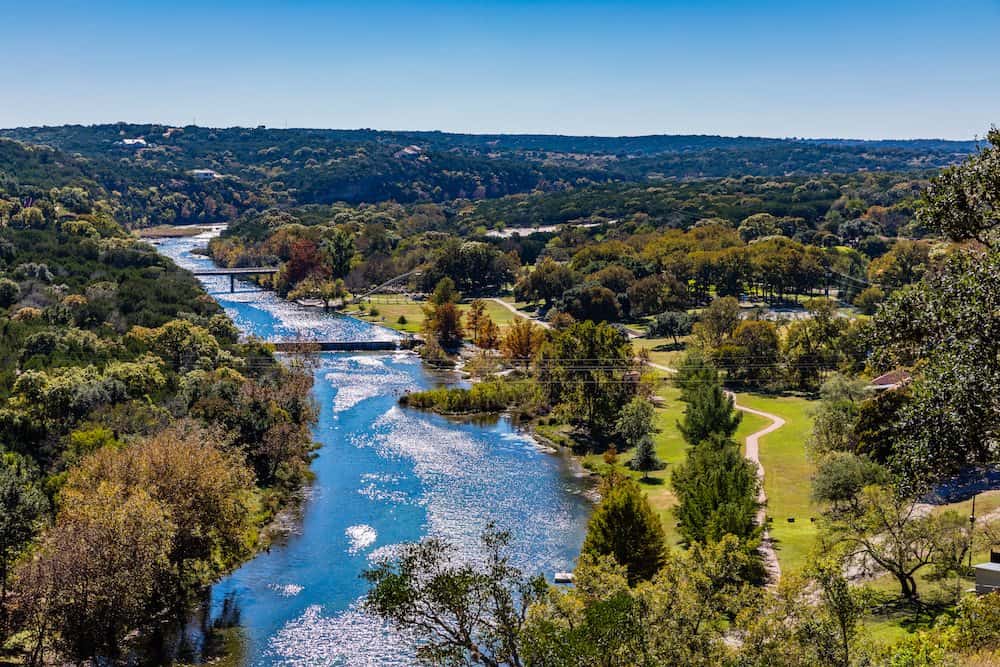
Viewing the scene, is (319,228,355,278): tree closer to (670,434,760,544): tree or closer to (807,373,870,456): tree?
(807,373,870,456): tree

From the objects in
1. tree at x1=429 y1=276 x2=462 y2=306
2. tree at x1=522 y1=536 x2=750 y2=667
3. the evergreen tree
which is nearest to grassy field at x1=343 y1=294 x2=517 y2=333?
tree at x1=429 y1=276 x2=462 y2=306

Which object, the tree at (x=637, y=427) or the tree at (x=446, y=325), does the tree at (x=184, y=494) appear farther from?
the tree at (x=446, y=325)

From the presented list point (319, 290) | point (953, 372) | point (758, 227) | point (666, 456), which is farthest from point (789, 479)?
point (758, 227)

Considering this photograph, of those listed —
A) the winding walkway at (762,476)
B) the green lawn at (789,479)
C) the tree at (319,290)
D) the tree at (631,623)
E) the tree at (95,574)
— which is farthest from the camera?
the tree at (319,290)

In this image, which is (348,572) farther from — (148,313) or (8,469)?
(148,313)

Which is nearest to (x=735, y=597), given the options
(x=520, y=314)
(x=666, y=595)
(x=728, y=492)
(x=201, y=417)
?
(x=666, y=595)

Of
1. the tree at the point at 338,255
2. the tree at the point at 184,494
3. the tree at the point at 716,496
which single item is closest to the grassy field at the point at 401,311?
the tree at the point at 338,255

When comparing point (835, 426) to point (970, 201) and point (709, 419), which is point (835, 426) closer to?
point (709, 419)
